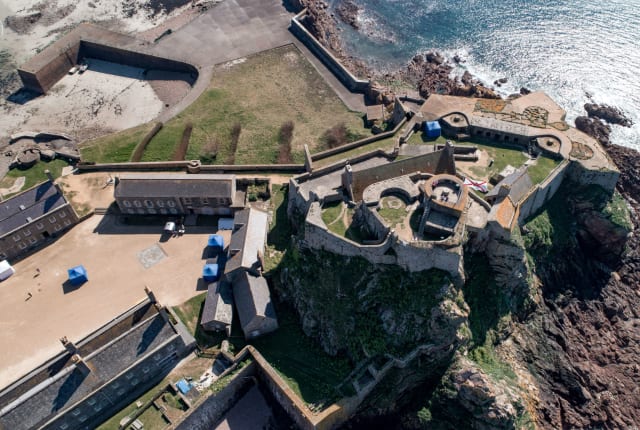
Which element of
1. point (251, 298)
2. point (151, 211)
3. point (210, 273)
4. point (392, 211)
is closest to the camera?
point (392, 211)

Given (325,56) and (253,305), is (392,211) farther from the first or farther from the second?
(325,56)

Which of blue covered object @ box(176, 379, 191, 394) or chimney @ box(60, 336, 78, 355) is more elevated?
chimney @ box(60, 336, 78, 355)

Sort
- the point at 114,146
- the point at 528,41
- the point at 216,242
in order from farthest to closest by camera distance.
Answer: the point at 528,41
the point at 114,146
the point at 216,242

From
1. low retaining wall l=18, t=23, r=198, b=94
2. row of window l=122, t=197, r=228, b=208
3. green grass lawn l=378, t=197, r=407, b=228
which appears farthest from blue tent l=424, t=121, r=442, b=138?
low retaining wall l=18, t=23, r=198, b=94

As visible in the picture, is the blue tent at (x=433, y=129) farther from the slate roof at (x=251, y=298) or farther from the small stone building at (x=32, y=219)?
the small stone building at (x=32, y=219)

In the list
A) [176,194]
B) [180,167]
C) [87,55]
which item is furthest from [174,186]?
[87,55]

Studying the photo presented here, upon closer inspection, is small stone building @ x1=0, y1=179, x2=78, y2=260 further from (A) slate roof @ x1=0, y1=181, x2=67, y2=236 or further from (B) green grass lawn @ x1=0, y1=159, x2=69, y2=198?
(B) green grass lawn @ x1=0, y1=159, x2=69, y2=198

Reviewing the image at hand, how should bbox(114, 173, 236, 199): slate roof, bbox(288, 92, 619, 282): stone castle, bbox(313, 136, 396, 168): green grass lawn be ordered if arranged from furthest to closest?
bbox(313, 136, 396, 168): green grass lawn < bbox(114, 173, 236, 199): slate roof < bbox(288, 92, 619, 282): stone castle
